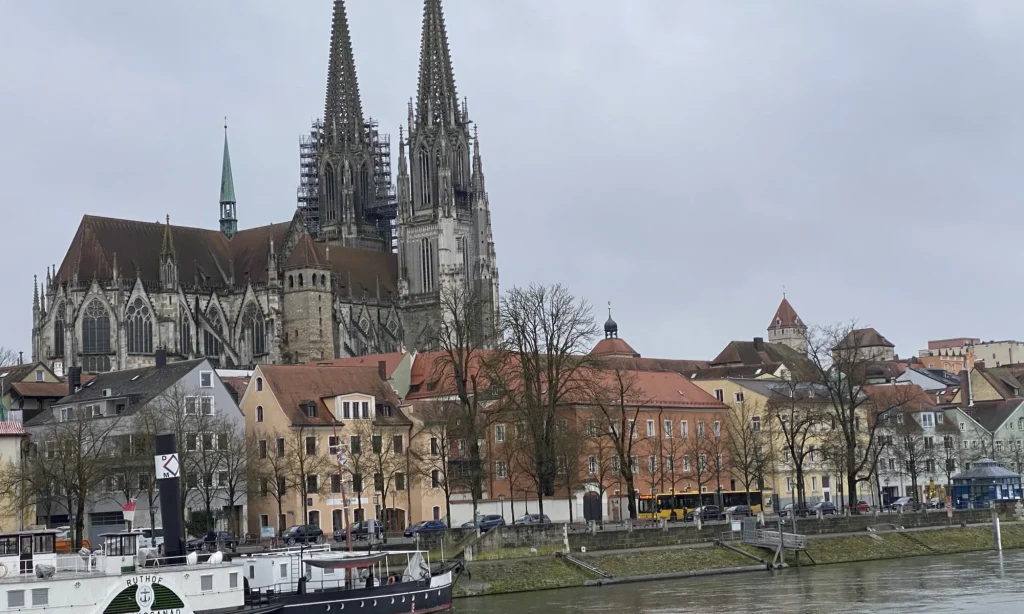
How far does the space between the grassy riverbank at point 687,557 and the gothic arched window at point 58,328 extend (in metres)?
100

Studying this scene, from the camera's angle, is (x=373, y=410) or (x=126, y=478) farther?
(x=373, y=410)

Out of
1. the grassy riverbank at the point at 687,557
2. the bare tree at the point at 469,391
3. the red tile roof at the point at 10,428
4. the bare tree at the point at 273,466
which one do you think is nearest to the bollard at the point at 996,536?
the grassy riverbank at the point at 687,557

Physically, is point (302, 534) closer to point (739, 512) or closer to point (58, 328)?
point (739, 512)

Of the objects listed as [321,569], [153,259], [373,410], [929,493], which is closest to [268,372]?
[373,410]

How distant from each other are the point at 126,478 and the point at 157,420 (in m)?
4.11

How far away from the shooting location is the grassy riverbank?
6762cm

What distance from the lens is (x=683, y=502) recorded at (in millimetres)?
101312

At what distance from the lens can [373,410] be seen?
93.9m

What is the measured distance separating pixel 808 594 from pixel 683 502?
3752 centimetres

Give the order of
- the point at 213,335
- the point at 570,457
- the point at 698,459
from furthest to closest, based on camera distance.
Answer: the point at 213,335 → the point at 698,459 → the point at 570,457

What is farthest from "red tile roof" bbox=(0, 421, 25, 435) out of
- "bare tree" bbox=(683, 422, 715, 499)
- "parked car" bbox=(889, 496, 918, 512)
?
"parked car" bbox=(889, 496, 918, 512)

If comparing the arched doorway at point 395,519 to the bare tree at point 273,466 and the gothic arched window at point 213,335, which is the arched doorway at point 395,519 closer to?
the bare tree at point 273,466

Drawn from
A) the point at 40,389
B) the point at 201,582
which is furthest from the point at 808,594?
the point at 40,389

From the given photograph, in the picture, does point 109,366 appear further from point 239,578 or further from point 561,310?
point 239,578
